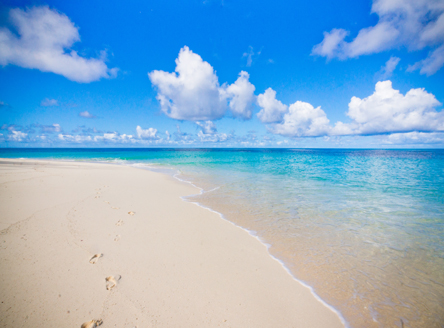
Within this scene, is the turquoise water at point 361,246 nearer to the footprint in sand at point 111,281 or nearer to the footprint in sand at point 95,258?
the footprint in sand at point 111,281

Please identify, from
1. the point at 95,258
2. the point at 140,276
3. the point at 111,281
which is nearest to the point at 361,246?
the point at 140,276

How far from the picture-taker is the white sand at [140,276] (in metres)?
3.20

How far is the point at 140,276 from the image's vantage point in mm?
4109

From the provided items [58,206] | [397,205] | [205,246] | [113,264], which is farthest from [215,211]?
[397,205]

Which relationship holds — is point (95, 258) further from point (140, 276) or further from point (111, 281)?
point (140, 276)

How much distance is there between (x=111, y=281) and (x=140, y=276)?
57 cm

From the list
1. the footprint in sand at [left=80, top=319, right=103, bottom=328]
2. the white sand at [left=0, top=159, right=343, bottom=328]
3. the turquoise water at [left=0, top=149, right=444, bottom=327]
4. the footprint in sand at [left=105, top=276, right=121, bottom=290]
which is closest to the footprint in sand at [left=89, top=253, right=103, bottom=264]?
the white sand at [left=0, top=159, right=343, bottom=328]

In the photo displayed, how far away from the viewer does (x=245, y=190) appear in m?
Result: 13.7

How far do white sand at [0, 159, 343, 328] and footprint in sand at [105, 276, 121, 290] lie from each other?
7 centimetres

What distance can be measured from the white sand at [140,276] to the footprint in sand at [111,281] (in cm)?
7

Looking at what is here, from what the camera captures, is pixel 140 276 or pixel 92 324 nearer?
pixel 92 324

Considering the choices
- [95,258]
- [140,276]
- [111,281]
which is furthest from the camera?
[95,258]

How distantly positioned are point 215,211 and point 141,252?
453cm

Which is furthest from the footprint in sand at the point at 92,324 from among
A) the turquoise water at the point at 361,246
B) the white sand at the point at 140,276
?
the turquoise water at the point at 361,246
